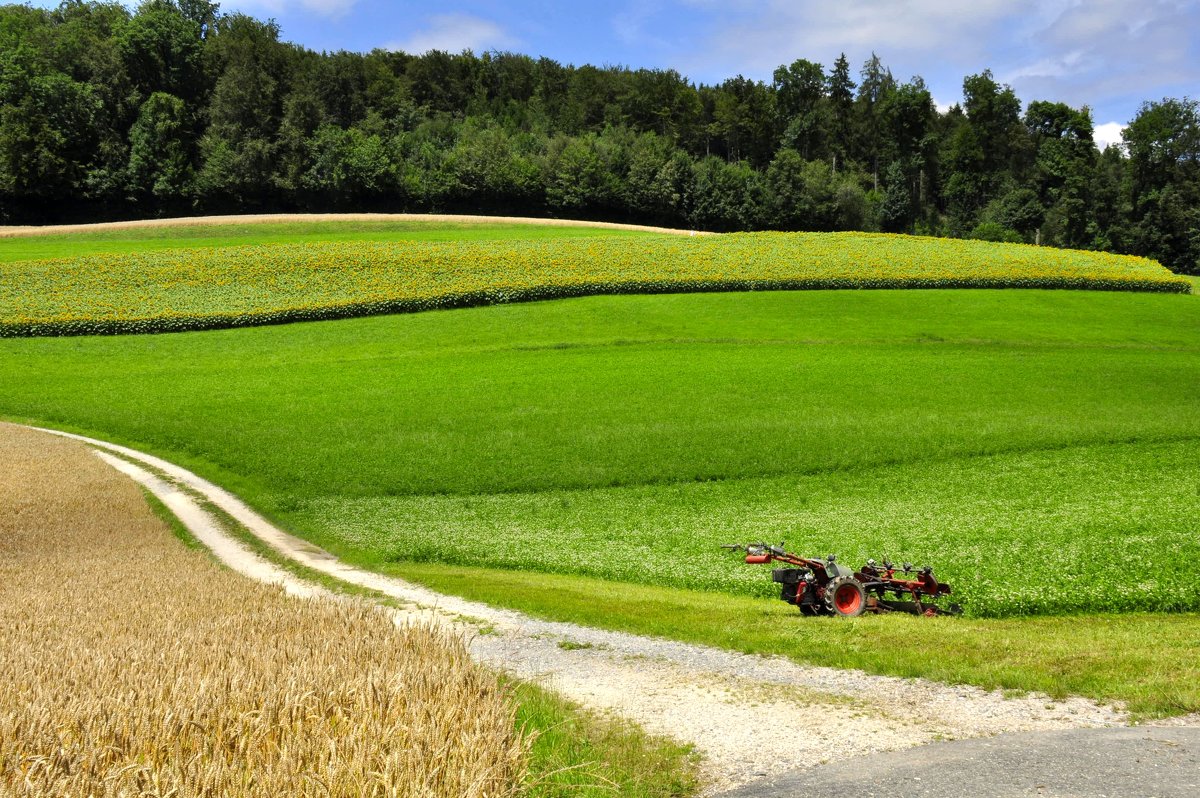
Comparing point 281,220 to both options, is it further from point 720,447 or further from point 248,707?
point 248,707

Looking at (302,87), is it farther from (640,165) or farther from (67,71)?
(640,165)

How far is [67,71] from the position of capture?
100688 mm

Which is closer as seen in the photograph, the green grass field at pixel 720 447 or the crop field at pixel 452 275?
the green grass field at pixel 720 447

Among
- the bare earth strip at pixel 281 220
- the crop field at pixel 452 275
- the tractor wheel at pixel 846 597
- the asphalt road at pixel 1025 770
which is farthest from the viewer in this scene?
the bare earth strip at pixel 281 220

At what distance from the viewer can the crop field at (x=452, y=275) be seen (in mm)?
53938

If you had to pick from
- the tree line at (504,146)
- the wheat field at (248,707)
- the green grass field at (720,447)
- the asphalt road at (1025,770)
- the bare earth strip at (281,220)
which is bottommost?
the green grass field at (720,447)

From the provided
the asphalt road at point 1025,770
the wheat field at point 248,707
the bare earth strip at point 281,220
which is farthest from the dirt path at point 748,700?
the bare earth strip at point 281,220

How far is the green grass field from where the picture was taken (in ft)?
46.5

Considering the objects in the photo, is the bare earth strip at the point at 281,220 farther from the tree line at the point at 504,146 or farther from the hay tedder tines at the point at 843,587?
the hay tedder tines at the point at 843,587

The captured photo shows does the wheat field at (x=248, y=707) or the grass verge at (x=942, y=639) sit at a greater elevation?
the wheat field at (x=248, y=707)

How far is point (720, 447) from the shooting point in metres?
28.9

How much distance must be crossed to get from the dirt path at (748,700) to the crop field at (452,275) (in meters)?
45.8

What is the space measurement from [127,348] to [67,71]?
235ft

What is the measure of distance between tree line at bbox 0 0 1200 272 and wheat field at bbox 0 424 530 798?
94636 mm
